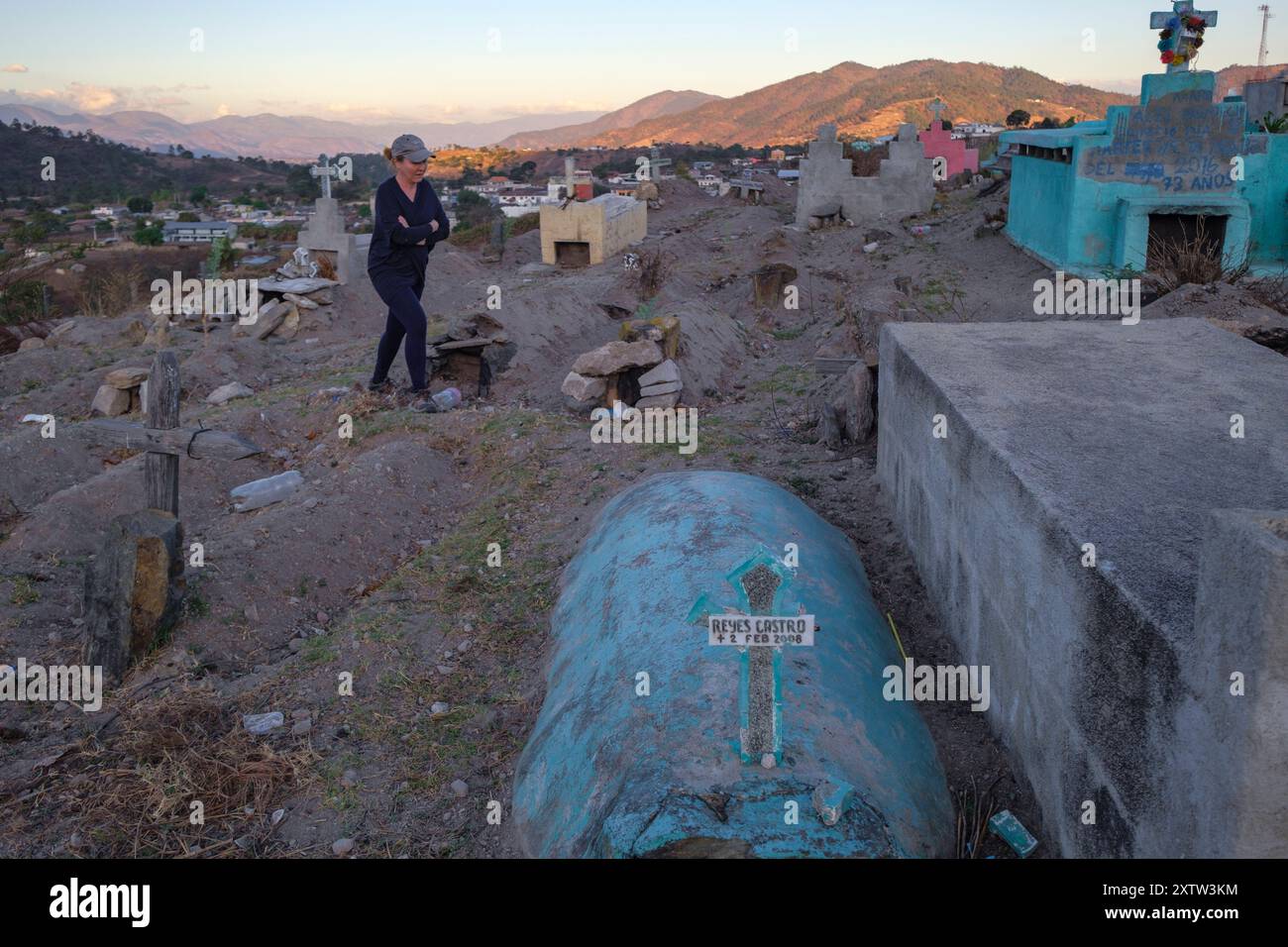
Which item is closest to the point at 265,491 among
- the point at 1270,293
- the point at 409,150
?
the point at 409,150

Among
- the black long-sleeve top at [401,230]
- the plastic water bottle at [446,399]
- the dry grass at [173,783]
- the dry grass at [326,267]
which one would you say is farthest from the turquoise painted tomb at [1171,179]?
the dry grass at [173,783]

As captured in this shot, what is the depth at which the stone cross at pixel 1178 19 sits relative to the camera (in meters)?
11.8

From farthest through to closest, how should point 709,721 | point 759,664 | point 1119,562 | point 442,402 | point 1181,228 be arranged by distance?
point 1181,228, point 442,402, point 709,721, point 759,664, point 1119,562

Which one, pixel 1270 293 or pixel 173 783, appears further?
pixel 1270 293

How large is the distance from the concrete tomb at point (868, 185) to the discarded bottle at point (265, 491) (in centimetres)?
1542

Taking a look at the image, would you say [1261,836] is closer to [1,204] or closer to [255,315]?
[255,315]

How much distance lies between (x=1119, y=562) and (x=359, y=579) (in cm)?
456

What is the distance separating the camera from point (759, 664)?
2926 millimetres

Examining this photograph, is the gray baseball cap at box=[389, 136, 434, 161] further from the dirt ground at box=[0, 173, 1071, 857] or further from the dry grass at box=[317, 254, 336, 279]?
the dry grass at box=[317, 254, 336, 279]

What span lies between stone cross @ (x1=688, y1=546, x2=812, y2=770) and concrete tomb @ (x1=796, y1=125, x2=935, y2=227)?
62.5ft

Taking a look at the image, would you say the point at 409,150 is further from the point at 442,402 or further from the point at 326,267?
the point at 326,267

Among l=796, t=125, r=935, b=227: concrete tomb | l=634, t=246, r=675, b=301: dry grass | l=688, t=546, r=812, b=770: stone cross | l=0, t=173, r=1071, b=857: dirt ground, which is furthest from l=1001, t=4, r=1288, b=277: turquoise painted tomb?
l=688, t=546, r=812, b=770: stone cross

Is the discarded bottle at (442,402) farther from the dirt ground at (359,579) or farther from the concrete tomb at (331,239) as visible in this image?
the concrete tomb at (331,239)
